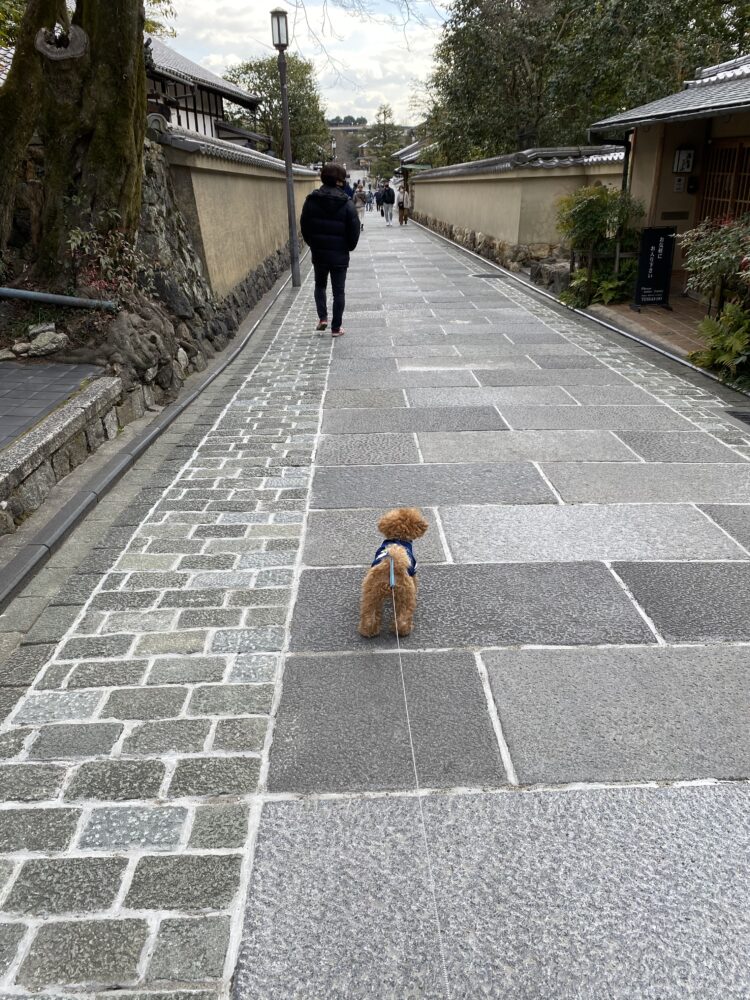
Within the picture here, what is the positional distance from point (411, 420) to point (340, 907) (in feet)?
16.1

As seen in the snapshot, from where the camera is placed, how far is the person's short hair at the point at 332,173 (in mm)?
8594

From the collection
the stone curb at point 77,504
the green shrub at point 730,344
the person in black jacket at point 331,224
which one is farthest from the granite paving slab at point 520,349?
the stone curb at point 77,504

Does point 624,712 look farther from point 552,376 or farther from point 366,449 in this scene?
point 552,376

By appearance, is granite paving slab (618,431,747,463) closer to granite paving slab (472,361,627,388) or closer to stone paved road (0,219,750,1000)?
stone paved road (0,219,750,1000)

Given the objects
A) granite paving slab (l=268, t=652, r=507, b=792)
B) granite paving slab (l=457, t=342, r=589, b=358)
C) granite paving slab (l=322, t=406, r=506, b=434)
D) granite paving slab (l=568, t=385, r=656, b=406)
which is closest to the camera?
granite paving slab (l=268, t=652, r=507, b=792)

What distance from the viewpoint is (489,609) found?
3656 mm

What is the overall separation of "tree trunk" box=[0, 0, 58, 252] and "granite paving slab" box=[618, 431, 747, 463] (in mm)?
6013

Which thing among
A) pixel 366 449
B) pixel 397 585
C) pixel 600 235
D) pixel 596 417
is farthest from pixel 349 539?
pixel 600 235

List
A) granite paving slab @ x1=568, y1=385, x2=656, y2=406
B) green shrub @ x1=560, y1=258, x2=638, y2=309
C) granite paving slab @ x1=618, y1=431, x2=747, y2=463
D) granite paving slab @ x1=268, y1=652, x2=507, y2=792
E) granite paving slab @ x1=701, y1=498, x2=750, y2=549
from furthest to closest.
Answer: green shrub @ x1=560, y1=258, x2=638, y2=309 → granite paving slab @ x1=568, y1=385, x2=656, y2=406 → granite paving slab @ x1=618, y1=431, x2=747, y2=463 → granite paving slab @ x1=701, y1=498, x2=750, y2=549 → granite paving slab @ x1=268, y1=652, x2=507, y2=792

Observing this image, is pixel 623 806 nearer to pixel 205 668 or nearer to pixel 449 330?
pixel 205 668

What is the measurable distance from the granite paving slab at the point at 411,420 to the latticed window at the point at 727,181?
234 inches

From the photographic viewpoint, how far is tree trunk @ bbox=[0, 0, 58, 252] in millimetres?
6594

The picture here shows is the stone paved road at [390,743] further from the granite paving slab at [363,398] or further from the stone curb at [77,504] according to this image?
the granite paving slab at [363,398]

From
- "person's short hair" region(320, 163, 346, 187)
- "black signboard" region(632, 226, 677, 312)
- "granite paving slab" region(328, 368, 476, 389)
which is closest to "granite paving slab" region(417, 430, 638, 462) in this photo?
"granite paving slab" region(328, 368, 476, 389)
